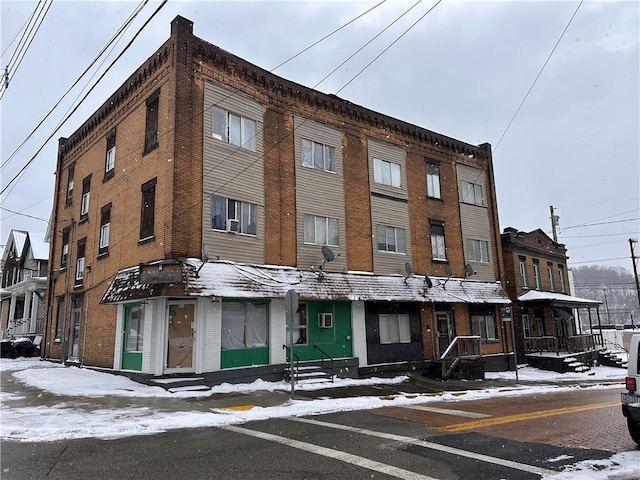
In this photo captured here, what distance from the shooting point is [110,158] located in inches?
824

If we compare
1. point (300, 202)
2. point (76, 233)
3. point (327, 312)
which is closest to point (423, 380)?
point (327, 312)

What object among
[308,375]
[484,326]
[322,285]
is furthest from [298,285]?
[484,326]

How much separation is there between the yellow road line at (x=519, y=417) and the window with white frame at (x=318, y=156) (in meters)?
12.9

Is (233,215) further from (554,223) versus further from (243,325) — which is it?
(554,223)

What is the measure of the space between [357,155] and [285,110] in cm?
429

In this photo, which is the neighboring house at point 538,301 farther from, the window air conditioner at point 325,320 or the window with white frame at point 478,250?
the window air conditioner at point 325,320

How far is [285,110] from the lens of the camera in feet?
64.7

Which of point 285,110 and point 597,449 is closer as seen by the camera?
point 597,449

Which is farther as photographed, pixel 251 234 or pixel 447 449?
pixel 251 234

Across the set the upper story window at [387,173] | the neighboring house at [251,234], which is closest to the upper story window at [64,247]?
the neighboring house at [251,234]

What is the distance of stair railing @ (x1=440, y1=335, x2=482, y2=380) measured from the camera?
2045 centimetres

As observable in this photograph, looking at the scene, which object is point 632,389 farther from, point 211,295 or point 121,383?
point 121,383

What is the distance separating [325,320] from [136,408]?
30.0ft

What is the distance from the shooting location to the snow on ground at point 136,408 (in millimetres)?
8273
